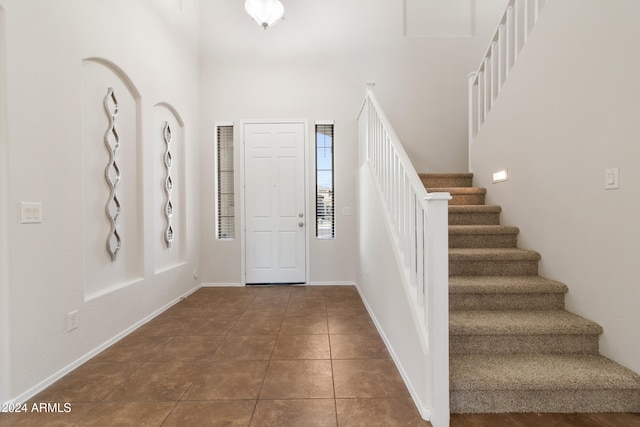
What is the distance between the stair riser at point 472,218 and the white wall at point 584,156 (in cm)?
18

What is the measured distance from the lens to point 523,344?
6.13 ft

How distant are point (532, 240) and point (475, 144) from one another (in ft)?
4.77

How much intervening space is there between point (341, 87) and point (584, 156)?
10.5 ft

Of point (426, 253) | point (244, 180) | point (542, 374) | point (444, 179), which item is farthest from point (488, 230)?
point (244, 180)

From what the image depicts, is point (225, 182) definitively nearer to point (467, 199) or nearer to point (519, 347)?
point (467, 199)

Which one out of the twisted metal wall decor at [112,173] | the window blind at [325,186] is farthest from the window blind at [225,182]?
the twisted metal wall decor at [112,173]

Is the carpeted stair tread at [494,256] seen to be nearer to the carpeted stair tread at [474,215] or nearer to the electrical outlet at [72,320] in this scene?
the carpeted stair tread at [474,215]

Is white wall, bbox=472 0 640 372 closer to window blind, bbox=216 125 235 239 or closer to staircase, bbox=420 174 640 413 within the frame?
staircase, bbox=420 174 640 413

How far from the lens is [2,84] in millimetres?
1665

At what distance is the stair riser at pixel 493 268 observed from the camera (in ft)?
7.73

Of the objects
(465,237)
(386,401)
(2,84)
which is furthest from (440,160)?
(2,84)

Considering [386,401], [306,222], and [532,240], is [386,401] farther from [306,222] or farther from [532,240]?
[306,222]

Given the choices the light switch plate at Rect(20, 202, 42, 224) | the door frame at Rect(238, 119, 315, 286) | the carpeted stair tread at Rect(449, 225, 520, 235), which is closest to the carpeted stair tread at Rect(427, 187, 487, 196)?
the carpeted stair tread at Rect(449, 225, 520, 235)

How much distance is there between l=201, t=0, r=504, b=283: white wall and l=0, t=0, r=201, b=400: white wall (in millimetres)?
1137
